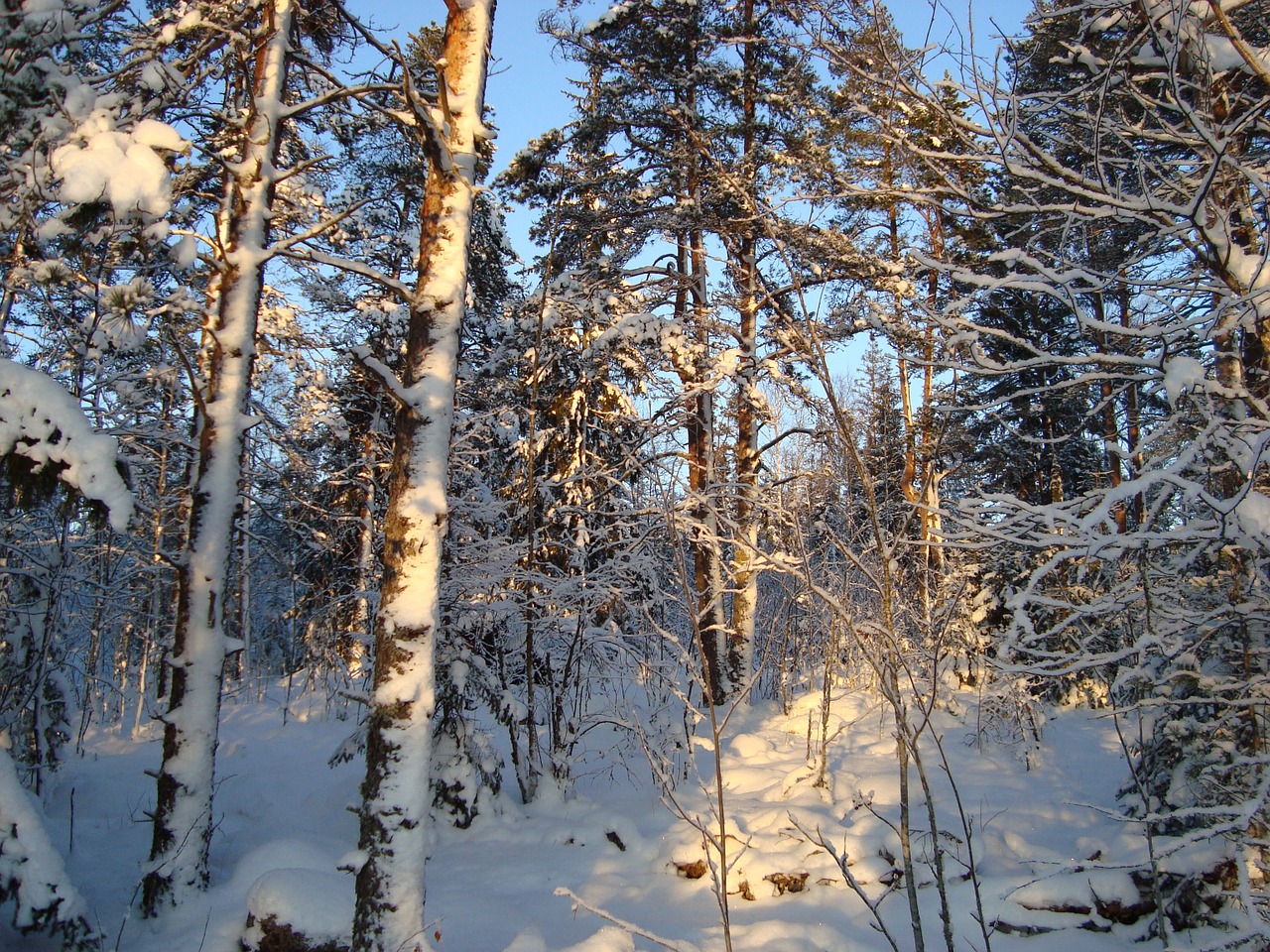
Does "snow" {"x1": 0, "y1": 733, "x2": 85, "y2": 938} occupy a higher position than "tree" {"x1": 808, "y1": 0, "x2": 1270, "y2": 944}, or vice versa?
"tree" {"x1": 808, "y1": 0, "x2": 1270, "y2": 944}

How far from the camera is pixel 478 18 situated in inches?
177

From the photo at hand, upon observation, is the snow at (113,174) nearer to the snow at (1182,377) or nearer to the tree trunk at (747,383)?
the snow at (1182,377)

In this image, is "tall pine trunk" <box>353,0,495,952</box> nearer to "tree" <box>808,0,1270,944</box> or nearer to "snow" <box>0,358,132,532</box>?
"snow" <box>0,358,132,532</box>

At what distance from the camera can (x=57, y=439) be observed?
3203mm

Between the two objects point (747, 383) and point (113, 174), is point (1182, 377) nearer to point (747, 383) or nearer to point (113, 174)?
point (113, 174)

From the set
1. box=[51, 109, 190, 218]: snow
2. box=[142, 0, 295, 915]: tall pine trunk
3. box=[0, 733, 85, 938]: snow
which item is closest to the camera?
box=[51, 109, 190, 218]: snow

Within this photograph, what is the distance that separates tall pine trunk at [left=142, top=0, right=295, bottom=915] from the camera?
5.23m

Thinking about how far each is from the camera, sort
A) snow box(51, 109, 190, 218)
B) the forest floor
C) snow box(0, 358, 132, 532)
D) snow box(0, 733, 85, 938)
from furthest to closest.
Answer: the forest floor → snow box(0, 733, 85, 938) → snow box(51, 109, 190, 218) → snow box(0, 358, 132, 532)

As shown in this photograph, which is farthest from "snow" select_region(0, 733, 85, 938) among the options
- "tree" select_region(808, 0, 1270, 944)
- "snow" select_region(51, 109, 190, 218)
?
"tree" select_region(808, 0, 1270, 944)

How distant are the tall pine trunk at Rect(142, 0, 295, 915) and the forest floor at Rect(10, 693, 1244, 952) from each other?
46 cm

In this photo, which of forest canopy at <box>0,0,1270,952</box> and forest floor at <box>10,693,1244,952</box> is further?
forest floor at <box>10,693,1244,952</box>

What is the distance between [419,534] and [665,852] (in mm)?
4171

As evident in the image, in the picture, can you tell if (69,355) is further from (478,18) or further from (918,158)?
(918,158)

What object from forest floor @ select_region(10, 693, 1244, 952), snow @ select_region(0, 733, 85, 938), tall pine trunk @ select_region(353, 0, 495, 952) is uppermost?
tall pine trunk @ select_region(353, 0, 495, 952)
